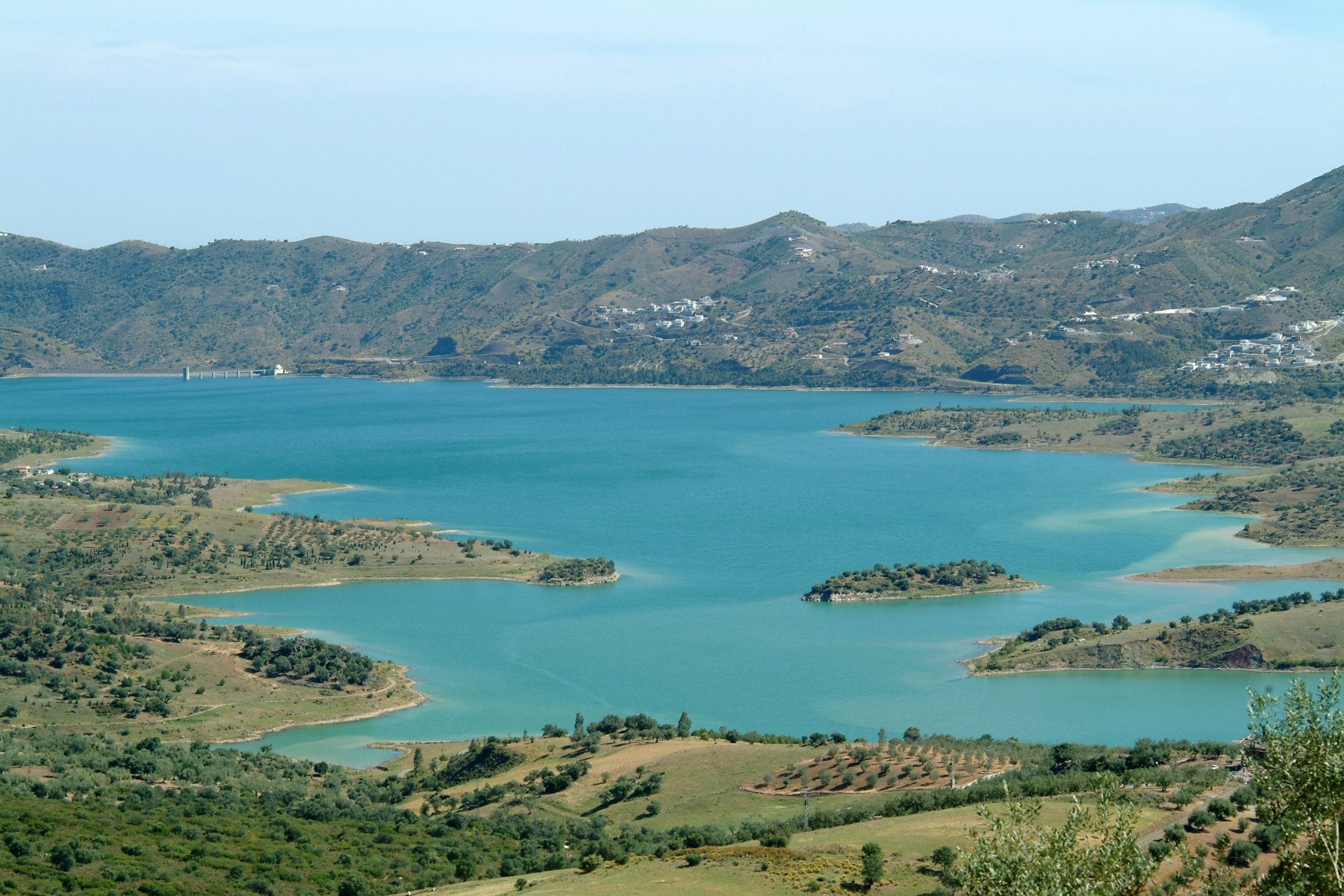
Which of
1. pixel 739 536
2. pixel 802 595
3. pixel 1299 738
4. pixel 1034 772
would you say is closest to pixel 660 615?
pixel 802 595

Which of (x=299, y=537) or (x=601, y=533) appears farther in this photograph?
(x=601, y=533)

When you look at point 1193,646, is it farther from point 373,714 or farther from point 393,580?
point 393,580

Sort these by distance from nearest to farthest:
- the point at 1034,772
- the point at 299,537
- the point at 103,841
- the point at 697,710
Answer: the point at 103,841, the point at 1034,772, the point at 697,710, the point at 299,537

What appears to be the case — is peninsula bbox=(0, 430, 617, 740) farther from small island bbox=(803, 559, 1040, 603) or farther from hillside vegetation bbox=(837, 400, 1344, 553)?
hillside vegetation bbox=(837, 400, 1344, 553)

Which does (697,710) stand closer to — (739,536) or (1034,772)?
(1034,772)

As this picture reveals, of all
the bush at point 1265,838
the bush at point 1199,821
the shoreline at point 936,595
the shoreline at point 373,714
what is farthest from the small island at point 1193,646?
the bush at point 1265,838

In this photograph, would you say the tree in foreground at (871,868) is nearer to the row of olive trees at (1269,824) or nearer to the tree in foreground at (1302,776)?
the row of olive trees at (1269,824)

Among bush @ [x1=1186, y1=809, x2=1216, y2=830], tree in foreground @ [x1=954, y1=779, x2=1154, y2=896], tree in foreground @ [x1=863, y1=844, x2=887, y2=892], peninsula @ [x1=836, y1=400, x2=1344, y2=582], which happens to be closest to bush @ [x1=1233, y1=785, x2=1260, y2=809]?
bush @ [x1=1186, y1=809, x2=1216, y2=830]
